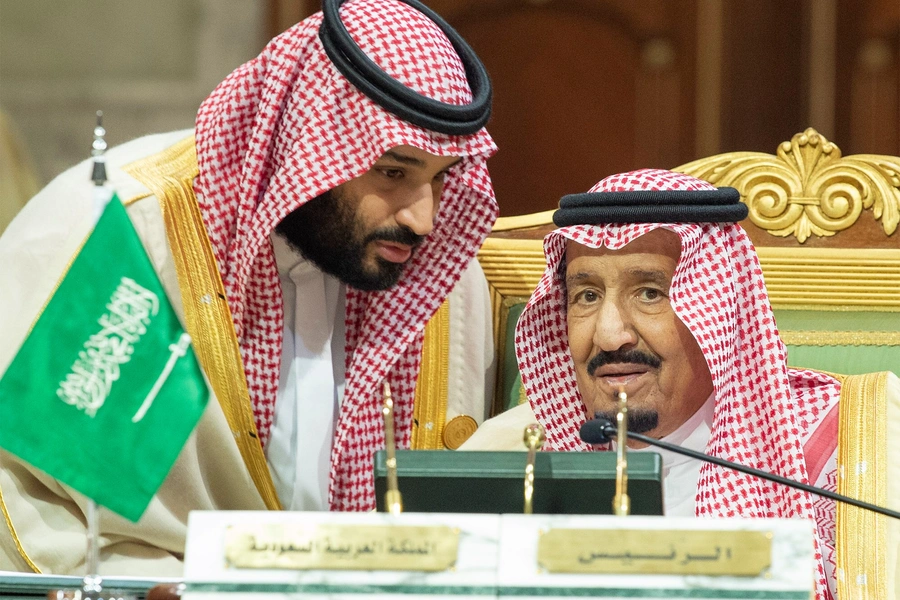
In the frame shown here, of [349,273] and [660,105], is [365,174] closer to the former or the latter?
[349,273]

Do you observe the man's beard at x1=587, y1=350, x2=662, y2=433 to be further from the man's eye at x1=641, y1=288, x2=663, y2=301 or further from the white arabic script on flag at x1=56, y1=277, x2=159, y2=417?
the white arabic script on flag at x1=56, y1=277, x2=159, y2=417

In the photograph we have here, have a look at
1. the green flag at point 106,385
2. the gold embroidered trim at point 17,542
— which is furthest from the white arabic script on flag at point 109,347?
the gold embroidered trim at point 17,542

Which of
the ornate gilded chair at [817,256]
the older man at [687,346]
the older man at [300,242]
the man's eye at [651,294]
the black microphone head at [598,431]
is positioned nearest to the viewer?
the black microphone head at [598,431]

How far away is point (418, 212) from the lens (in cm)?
285

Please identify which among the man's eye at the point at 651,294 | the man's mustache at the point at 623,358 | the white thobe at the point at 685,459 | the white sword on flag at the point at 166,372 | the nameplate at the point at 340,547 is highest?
the man's eye at the point at 651,294

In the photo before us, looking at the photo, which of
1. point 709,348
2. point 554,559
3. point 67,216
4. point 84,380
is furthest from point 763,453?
point 67,216

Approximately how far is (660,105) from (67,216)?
2.32 metres

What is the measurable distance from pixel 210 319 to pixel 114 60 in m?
1.89

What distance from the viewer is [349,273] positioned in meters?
2.90

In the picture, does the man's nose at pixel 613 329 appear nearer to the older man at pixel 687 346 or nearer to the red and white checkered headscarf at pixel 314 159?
the older man at pixel 687 346

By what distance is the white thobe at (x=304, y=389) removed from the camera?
290 cm

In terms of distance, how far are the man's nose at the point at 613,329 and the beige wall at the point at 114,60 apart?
2.22 meters

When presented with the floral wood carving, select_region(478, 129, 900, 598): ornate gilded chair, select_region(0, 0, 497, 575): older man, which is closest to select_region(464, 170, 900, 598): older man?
select_region(0, 0, 497, 575): older man

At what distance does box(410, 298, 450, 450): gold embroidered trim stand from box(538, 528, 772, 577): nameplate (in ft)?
5.14
